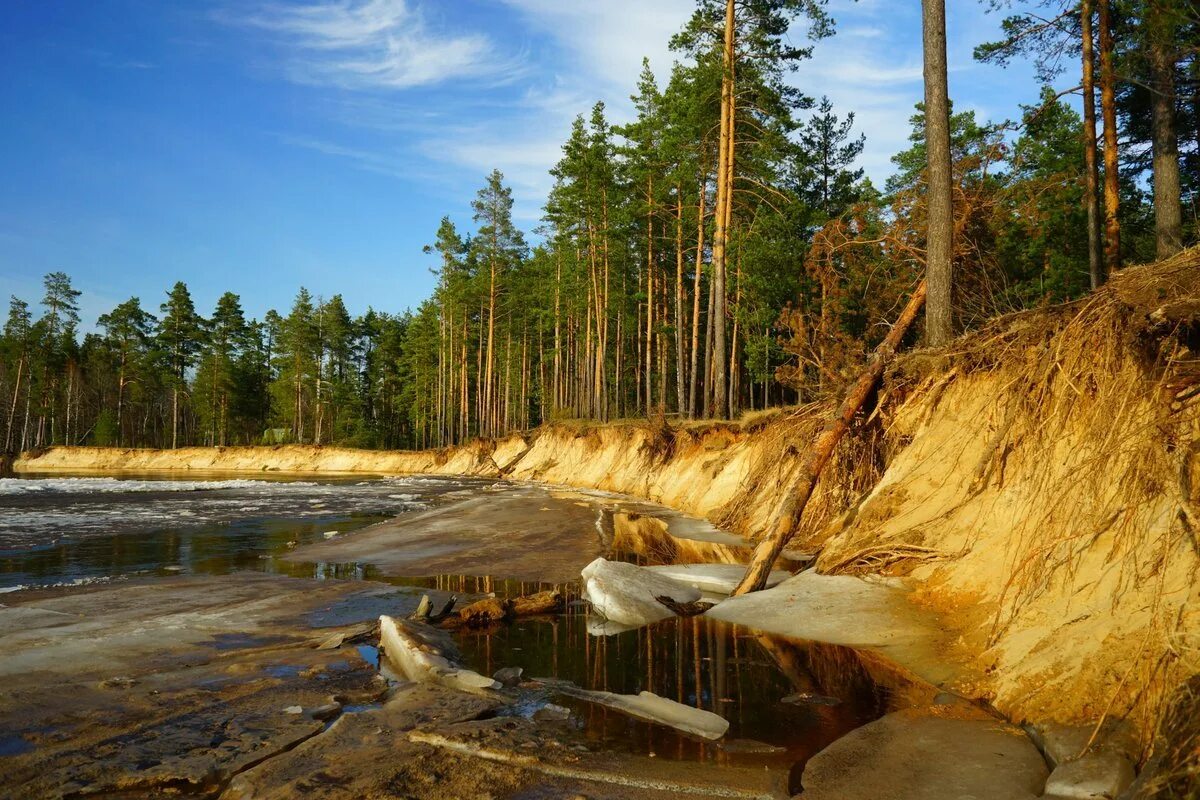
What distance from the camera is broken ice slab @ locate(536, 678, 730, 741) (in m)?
4.12

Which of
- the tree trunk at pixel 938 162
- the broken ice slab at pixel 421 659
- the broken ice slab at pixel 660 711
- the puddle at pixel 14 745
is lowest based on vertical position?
the broken ice slab at pixel 660 711

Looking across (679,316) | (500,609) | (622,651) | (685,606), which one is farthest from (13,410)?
(622,651)

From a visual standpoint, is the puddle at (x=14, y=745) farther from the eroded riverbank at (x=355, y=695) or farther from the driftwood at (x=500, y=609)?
the driftwood at (x=500, y=609)

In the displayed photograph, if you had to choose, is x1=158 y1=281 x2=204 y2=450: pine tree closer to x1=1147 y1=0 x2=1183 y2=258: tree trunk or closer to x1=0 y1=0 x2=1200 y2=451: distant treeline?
x1=0 y1=0 x2=1200 y2=451: distant treeline

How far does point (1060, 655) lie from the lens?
4.05m

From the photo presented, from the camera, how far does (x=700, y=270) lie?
1220 inches

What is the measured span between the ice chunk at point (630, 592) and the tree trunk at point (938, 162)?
5.36 metres

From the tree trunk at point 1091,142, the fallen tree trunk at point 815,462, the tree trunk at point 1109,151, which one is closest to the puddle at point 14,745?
the fallen tree trunk at point 815,462

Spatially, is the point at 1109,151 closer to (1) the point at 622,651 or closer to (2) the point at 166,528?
(1) the point at 622,651

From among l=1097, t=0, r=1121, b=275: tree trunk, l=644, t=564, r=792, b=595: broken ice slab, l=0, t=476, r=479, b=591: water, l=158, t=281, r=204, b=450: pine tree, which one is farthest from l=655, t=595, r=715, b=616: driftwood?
l=158, t=281, r=204, b=450: pine tree

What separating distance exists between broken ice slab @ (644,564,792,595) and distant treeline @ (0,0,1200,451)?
11.8 ft

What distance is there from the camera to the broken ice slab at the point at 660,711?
4.12 meters

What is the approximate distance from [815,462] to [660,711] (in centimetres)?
493

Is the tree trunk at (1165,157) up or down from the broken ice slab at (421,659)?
up
